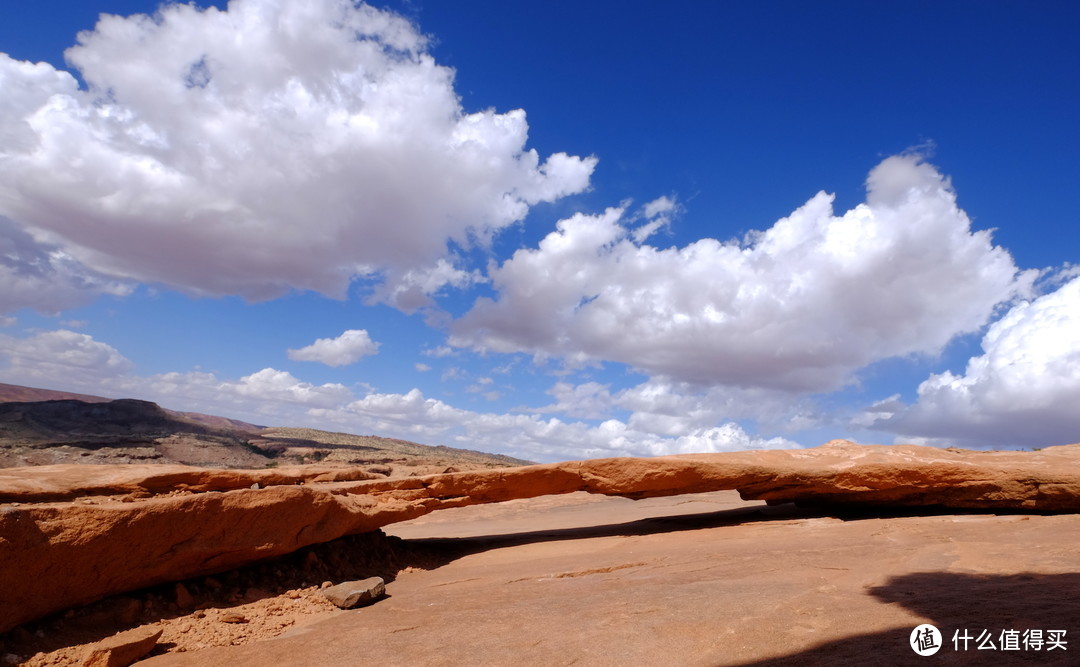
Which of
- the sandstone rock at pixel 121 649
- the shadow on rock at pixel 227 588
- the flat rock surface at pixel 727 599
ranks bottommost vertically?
the sandstone rock at pixel 121 649

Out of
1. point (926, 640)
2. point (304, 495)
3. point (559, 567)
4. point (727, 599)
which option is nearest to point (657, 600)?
point (727, 599)

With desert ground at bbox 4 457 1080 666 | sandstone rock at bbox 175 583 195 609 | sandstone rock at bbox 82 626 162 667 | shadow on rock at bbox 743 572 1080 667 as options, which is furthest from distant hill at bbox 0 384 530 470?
shadow on rock at bbox 743 572 1080 667

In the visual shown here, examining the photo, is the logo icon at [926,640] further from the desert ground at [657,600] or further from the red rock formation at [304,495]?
the red rock formation at [304,495]

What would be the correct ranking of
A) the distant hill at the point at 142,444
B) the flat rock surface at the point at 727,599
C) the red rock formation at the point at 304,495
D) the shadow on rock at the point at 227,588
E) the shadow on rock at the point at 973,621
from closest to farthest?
the shadow on rock at the point at 973,621 → the flat rock surface at the point at 727,599 → the shadow on rock at the point at 227,588 → the red rock formation at the point at 304,495 → the distant hill at the point at 142,444

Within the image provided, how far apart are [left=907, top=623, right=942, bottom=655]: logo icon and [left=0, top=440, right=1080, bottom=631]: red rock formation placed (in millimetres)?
7789

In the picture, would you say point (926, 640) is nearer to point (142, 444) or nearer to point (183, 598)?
point (183, 598)

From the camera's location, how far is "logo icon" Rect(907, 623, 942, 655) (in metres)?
4.90

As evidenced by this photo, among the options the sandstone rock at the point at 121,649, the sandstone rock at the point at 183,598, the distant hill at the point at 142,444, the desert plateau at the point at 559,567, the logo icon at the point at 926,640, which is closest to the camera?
the logo icon at the point at 926,640

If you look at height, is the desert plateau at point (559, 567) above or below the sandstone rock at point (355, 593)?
above

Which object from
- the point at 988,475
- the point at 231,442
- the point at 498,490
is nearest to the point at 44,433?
the point at 231,442

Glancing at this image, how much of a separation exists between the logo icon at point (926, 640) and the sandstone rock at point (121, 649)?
8.08 m

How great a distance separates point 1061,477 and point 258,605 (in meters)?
15.2

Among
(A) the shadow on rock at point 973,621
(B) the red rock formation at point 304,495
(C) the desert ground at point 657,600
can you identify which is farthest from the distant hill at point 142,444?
(A) the shadow on rock at point 973,621

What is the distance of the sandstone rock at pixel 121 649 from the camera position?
6.88 m
